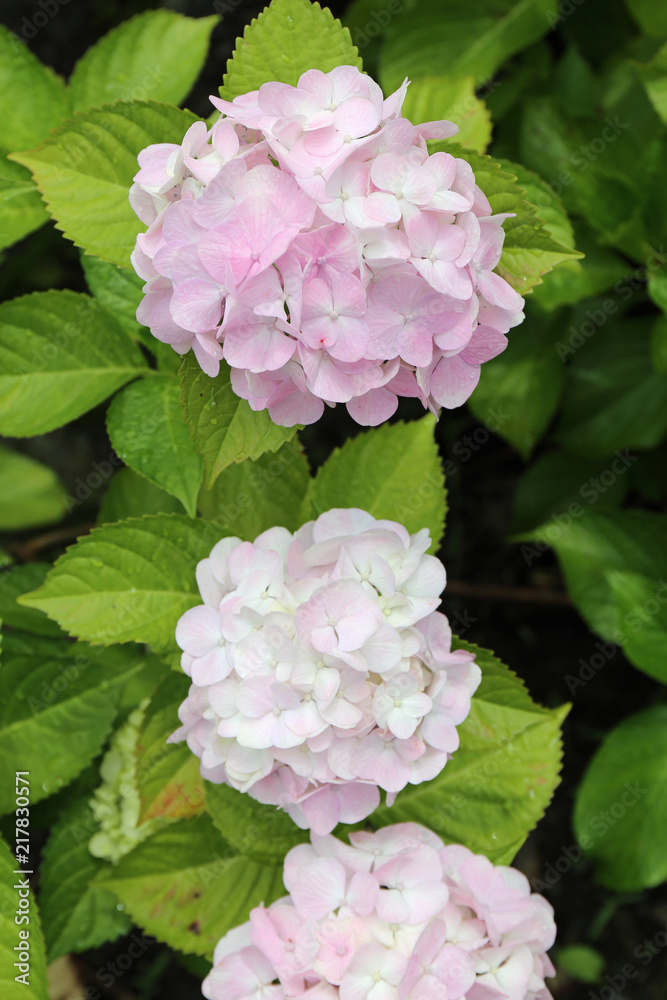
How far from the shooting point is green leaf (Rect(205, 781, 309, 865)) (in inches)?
45.7

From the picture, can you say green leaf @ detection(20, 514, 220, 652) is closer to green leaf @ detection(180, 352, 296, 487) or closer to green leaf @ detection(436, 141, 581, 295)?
green leaf @ detection(180, 352, 296, 487)

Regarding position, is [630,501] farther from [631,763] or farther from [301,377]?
[301,377]

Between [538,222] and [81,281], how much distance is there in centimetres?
154

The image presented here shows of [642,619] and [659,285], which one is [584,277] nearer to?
[659,285]

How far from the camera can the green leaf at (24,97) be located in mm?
1318

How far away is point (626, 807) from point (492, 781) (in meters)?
0.57

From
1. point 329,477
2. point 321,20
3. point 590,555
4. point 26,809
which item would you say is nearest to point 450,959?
point 329,477

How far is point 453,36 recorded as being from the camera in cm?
176

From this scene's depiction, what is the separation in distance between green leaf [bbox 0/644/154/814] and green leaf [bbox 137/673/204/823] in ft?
0.58

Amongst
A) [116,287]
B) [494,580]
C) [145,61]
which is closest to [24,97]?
[145,61]

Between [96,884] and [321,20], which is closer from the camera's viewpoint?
[321,20]

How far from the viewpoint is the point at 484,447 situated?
2270 mm

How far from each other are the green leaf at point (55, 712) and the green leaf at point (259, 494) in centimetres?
34

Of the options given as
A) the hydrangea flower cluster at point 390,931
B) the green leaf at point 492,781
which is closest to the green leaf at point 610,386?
the green leaf at point 492,781
